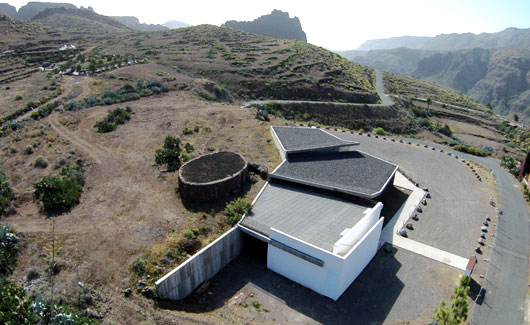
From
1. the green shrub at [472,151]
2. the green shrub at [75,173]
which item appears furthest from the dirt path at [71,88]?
the green shrub at [472,151]

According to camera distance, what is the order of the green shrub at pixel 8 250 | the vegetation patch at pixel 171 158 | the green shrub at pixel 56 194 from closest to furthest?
the green shrub at pixel 8 250 < the green shrub at pixel 56 194 < the vegetation patch at pixel 171 158

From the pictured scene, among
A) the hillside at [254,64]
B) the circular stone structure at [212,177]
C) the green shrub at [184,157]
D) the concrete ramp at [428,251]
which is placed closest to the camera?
the concrete ramp at [428,251]

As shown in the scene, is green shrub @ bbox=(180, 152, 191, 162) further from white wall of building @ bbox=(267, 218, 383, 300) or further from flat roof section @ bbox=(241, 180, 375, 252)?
white wall of building @ bbox=(267, 218, 383, 300)

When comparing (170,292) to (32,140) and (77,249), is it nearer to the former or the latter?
(77,249)

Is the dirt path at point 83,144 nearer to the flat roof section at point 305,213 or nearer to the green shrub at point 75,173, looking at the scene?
the green shrub at point 75,173

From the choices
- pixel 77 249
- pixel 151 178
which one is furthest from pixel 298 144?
pixel 77 249

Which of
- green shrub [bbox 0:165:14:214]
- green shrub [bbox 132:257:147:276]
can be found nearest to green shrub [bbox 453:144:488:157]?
green shrub [bbox 132:257:147:276]
